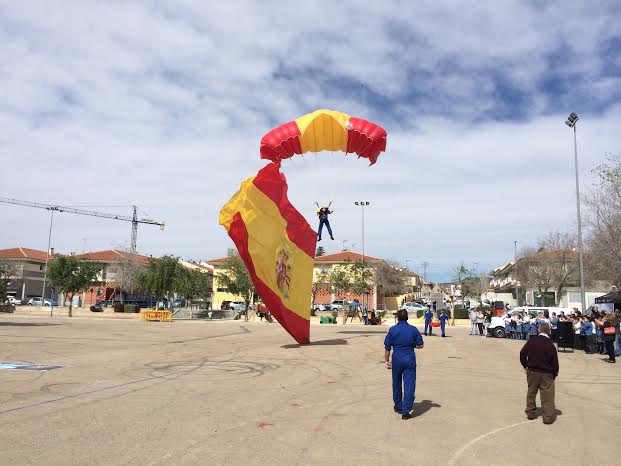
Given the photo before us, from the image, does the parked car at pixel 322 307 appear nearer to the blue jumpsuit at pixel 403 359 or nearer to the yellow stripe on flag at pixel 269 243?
the yellow stripe on flag at pixel 269 243

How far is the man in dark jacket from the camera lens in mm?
7508

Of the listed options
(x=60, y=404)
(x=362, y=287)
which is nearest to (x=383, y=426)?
(x=60, y=404)

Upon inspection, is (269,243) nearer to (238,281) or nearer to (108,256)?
(238,281)

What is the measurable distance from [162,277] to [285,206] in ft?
120

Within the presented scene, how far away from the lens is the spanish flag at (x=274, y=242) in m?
15.9

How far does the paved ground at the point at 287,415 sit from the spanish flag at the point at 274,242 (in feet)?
10.1

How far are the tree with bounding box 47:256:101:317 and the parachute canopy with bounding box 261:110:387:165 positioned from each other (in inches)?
1441

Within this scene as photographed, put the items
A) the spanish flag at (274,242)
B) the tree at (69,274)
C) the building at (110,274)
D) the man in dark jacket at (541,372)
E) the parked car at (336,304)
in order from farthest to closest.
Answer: the building at (110,274), the parked car at (336,304), the tree at (69,274), the spanish flag at (274,242), the man in dark jacket at (541,372)

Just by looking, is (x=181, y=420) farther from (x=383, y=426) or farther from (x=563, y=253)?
(x=563, y=253)

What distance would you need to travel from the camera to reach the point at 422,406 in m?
8.38

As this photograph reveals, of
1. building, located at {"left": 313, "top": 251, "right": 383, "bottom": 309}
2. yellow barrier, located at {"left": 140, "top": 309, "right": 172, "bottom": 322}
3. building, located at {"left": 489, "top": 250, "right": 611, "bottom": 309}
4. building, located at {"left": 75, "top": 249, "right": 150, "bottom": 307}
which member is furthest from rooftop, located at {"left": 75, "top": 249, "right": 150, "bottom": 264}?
building, located at {"left": 489, "top": 250, "right": 611, "bottom": 309}

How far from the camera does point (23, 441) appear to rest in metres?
5.95

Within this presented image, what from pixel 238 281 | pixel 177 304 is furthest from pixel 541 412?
pixel 177 304

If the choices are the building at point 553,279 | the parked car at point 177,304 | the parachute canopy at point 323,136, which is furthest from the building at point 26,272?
the parachute canopy at point 323,136
